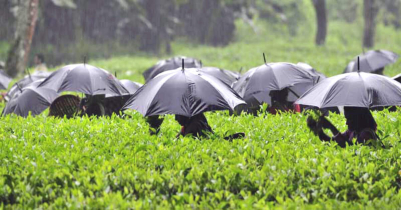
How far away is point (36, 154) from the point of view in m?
7.08

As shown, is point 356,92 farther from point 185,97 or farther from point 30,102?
point 30,102

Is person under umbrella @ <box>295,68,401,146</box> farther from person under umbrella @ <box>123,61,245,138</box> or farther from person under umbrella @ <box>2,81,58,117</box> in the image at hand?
person under umbrella @ <box>2,81,58,117</box>

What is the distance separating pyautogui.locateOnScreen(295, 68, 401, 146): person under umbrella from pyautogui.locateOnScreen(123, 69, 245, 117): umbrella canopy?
44.4 inches

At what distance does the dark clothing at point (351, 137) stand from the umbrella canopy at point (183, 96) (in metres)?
1.37

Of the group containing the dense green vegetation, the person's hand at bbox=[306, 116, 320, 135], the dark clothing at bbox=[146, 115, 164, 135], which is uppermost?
the person's hand at bbox=[306, 116, 320, 135]

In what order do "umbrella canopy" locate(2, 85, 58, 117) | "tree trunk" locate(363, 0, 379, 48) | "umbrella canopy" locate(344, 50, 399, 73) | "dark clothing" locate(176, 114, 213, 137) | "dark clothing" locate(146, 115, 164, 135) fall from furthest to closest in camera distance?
"tree trunk" locate(363, 0, 379, 48), "umbrella canopy" locate(344, 50, 399, 73), "umbrella canopy" locate(2, 85, 58, 117), "dark clothing" locate(146, 115, 164, 135), "dark clothing" locate(176, 114, 213, 137)

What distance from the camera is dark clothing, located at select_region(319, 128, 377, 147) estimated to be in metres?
7.39

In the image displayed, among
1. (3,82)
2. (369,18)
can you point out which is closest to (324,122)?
(3,82)

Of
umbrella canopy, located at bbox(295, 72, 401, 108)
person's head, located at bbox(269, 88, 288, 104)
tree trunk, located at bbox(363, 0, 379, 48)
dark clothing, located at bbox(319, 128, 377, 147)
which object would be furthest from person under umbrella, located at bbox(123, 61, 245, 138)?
tree trunk, located at bbox(363, 0, 379, 48)

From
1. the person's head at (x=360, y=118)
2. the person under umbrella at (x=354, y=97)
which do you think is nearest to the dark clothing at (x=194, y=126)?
the person under umbrella at (x=354, y=97)

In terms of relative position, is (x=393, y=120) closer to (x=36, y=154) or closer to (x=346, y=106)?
(x=346, y=106)

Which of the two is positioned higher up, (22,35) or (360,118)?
(22,35)

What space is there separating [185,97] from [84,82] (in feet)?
10.4

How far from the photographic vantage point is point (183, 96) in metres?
7.66
